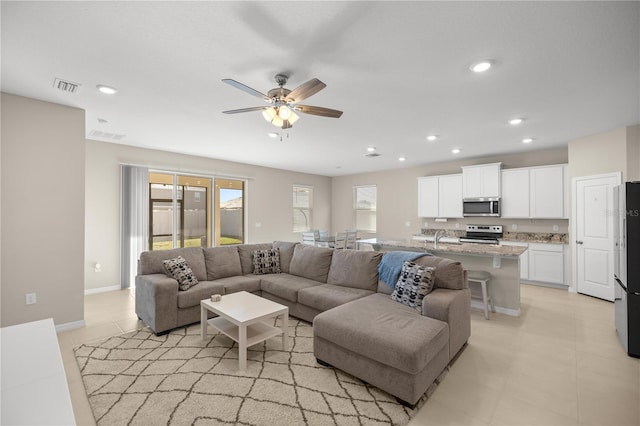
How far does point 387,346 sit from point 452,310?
33.3 inches

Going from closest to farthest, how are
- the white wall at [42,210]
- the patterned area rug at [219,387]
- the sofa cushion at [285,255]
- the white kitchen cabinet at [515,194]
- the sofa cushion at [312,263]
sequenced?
the patterned area rug at [219,387] → the white wall at [42,210] → the sofa cushion at [312,263] → the sofa cushion at [285,255] → the white kitchen cabinet at [515,194]

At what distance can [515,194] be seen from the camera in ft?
18.5

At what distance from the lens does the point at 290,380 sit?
234 centimetres

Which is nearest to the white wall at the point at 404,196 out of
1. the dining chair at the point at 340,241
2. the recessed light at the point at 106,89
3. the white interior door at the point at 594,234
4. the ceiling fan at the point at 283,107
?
the white interior door at the point at 594,234

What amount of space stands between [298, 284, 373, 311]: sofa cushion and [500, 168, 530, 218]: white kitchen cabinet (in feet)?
13.2

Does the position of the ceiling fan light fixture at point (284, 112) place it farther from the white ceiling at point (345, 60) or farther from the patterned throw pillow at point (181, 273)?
the patterned throw pillow at point (181, 273)

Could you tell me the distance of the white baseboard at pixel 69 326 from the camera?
331 cm

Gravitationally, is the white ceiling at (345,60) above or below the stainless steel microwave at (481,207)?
above

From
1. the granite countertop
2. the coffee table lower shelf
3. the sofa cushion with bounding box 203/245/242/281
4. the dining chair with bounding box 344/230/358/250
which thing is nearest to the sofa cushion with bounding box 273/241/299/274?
the sofa cushion with bounding box 203/245/242/281

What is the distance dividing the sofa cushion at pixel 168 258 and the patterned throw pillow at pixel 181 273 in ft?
0.44

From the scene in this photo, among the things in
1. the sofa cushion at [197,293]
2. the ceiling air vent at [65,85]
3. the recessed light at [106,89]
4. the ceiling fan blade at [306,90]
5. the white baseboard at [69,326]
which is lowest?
the white baseboard at [69,326]

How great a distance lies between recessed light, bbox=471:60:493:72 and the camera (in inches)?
91.6

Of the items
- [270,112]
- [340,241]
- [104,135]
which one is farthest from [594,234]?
[104,135]

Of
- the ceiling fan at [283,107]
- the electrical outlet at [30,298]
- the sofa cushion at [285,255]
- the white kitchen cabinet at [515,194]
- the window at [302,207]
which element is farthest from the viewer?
the window at [302,207]
